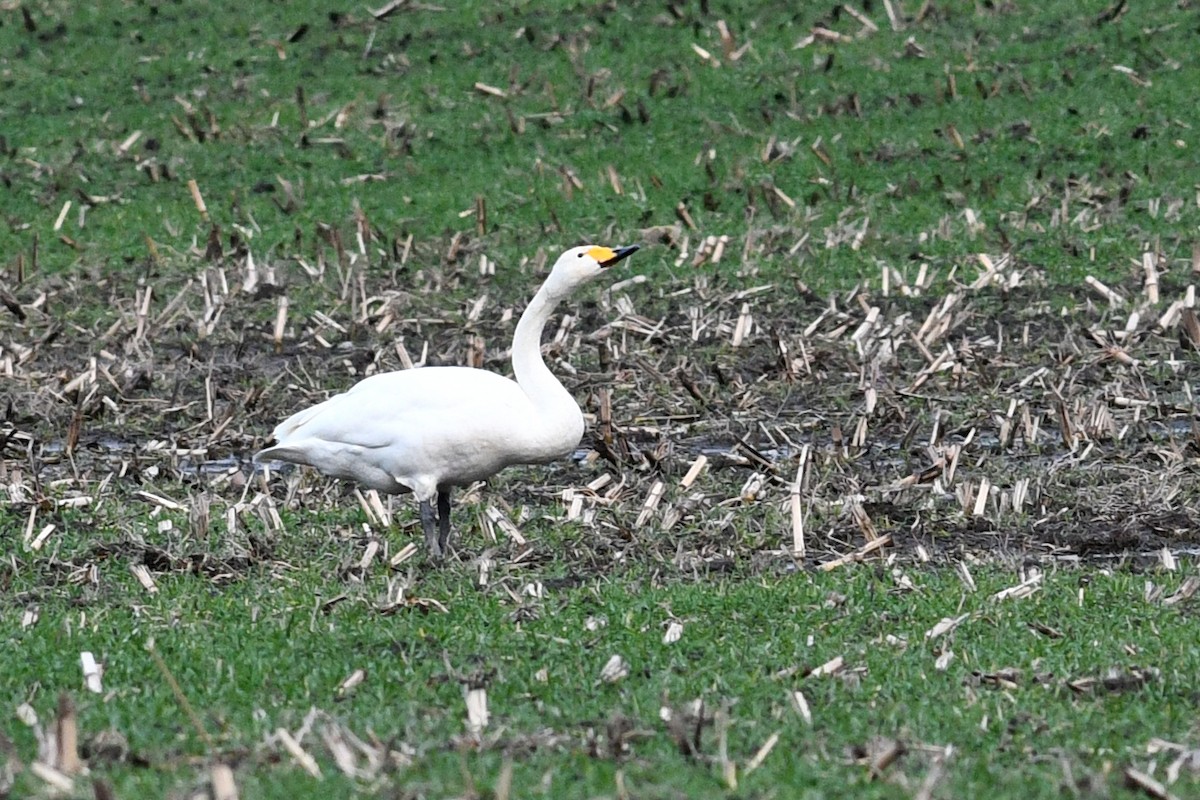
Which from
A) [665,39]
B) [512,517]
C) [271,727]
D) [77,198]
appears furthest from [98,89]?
[271,727]

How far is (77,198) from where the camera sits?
17.4 meters

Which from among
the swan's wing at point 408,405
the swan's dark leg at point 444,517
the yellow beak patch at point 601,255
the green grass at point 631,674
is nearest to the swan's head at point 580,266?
the yellow beak patch at point 601,255

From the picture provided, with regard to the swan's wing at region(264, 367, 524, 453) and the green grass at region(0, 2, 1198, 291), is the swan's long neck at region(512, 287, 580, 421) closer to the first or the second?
the swan's wing at region(264, 367, 524, 453)

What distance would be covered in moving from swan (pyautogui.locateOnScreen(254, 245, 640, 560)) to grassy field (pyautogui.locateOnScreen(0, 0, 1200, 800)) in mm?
328

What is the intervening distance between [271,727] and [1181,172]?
11.9 m

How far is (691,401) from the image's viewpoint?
36.3 ft

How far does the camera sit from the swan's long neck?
829 cm

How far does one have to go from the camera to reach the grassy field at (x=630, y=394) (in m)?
6.05

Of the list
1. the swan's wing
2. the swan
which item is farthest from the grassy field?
the swan's wing

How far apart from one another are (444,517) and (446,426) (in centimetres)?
59

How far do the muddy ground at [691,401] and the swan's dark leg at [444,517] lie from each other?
0.40 feet

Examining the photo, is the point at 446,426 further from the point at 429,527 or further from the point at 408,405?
the point at 429,527

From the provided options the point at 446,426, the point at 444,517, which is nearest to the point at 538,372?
the point at 446,426

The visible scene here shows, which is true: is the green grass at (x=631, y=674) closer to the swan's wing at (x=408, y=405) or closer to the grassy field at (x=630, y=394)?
the grassy field at (x=630, y=394)
